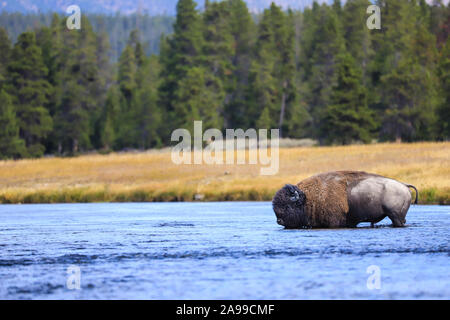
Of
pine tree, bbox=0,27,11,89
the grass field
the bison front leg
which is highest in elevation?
pine tree, bbox=0,27,11,89

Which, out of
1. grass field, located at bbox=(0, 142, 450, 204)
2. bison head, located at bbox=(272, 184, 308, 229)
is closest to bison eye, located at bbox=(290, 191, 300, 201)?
bison head, located at bbox=(272, 184, 308, 229)

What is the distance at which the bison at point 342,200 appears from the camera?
58.1ft

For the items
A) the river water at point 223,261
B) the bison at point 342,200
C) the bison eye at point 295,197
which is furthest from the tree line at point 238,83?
the bison eye at point 295,197

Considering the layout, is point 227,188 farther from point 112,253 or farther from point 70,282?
point 70,282

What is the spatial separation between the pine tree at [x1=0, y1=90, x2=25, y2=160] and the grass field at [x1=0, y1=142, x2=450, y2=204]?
49.7 ft

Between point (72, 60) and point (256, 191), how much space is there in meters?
65.1

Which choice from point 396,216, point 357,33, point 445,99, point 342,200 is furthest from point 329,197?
point 357,33

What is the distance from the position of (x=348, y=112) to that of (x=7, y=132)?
1184 inches

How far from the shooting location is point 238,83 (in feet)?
345

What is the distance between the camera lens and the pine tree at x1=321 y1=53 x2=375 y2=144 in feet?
225

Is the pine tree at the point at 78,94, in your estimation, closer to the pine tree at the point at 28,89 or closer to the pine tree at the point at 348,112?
the pine tree at the point at 28,89

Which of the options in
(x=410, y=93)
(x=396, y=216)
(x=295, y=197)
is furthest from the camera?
(x=410, y=93)

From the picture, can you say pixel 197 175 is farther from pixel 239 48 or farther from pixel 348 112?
pixel 239 48

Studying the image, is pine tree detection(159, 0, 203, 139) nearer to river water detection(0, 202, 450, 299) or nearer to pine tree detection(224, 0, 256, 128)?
pine tree detection(224, 0, 256, 128)
